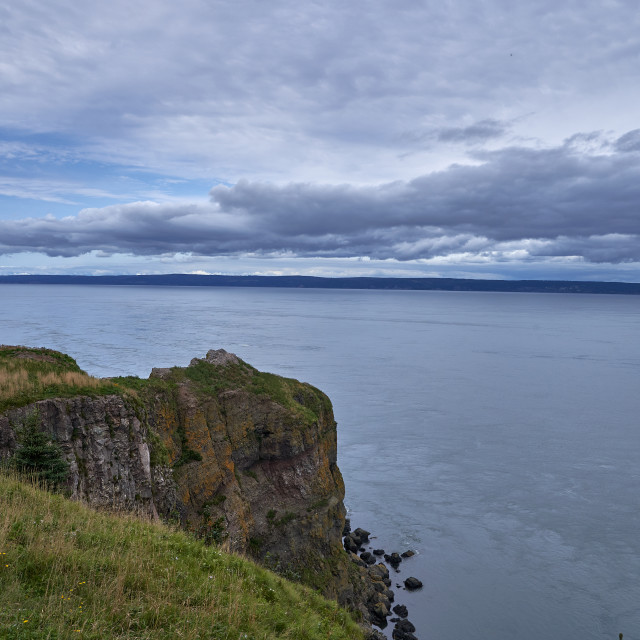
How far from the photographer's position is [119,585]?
9258 millimetres

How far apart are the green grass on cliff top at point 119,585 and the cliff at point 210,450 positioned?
20.1 feet

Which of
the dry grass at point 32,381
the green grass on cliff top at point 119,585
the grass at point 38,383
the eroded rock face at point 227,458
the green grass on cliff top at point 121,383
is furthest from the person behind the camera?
the eroded rock face at point 227,458

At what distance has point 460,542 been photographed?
132 feet

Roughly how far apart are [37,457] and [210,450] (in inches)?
520

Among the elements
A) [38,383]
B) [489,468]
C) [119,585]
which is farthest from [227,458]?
[489,468]

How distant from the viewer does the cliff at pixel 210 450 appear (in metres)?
20.2

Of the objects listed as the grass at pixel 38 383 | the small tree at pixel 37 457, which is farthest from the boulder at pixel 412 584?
the small tree at pixel 37 457

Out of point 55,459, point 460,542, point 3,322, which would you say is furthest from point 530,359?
point 3,322

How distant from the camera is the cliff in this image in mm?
20219

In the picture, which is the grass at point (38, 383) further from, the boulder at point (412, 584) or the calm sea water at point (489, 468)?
the boulder at point (412, 584)

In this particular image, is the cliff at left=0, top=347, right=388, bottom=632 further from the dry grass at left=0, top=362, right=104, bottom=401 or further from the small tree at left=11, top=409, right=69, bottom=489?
the small tree at left=11, top=409, right=69, bottom=489

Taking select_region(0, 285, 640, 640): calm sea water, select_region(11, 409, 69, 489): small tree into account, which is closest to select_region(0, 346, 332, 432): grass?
select_region(11, 409, 69, 489): small tree

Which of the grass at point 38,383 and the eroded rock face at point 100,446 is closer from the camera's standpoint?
the eroded rock face at point 100,446

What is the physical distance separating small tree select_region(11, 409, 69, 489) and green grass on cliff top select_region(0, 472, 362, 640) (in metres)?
2.06
